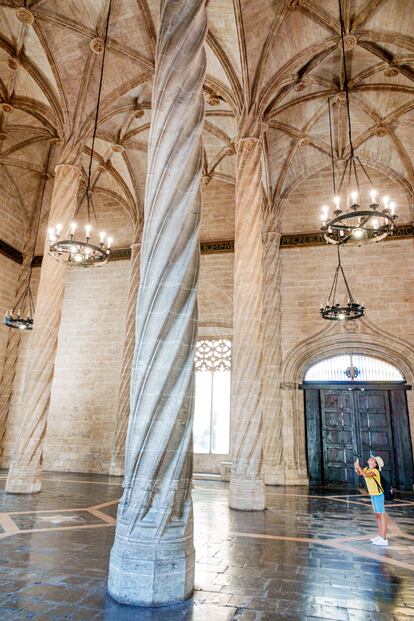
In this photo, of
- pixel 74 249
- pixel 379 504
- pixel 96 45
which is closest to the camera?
pixel 379 504

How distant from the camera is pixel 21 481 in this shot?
946 centimetres

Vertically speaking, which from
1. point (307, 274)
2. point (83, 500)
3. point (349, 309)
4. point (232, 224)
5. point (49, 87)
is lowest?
point (83, 500)

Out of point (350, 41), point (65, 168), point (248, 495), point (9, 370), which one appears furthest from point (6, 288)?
point (350, 41)

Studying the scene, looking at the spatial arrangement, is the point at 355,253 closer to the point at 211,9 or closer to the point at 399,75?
the point at 399,75

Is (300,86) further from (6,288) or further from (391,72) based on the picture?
(6,288)

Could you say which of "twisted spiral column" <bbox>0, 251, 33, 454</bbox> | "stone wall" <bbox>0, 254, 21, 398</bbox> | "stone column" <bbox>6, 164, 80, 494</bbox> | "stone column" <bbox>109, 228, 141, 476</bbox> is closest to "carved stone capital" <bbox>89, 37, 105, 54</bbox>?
"stone column" <bbox>6, 164, 80, 494</bbox>

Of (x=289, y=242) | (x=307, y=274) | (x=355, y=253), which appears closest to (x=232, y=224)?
(x=289, y=242)

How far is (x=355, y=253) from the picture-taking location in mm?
14945

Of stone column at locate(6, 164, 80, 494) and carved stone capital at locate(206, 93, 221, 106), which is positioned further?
carved stone capital at locate(206, 93, 221, 106)

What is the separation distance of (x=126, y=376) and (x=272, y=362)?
16.8 feet

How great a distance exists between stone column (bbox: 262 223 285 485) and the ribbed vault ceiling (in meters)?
2.14

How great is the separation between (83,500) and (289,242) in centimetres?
1086

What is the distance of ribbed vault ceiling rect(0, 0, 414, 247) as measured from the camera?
36.2 ft

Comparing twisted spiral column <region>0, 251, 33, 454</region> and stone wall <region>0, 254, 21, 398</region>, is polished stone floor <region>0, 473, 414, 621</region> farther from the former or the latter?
stone wall <region>0, 254, 21, 398</region>
